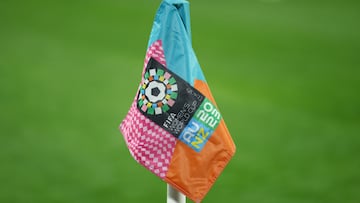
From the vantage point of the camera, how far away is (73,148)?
4453 millimetres

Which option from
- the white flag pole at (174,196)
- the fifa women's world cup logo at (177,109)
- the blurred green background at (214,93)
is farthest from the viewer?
the blurred green background at (214,93)

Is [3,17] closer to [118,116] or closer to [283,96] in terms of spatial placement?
[118,116]

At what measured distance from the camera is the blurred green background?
415cm

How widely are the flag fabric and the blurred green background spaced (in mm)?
1680

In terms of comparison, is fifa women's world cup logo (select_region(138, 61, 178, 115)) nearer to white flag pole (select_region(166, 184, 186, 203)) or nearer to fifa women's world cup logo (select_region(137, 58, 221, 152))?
fifa women's world cup logo (select_region(137, 58, 221, 152))

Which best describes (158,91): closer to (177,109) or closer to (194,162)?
(177,109)

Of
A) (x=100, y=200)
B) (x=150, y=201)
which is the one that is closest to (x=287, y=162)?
(x=150, y=201)

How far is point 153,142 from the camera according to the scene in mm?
2342

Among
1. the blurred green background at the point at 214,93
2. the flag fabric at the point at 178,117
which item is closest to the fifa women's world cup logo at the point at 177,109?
the flag fabric at the point at 178,117

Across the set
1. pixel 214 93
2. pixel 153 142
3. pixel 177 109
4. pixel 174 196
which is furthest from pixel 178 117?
pixel 214 93

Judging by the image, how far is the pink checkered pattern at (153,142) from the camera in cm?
233

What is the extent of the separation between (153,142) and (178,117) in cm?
14

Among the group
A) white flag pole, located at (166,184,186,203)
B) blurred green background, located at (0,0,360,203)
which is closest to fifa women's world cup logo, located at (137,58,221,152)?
white flag pole, located at (166,184,186,203)

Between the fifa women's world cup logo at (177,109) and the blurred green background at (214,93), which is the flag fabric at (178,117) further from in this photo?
the blurred green background at (214,93)
